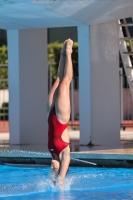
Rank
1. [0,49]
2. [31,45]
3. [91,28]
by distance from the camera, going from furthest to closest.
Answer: [0,49] → [31,45] → [91,28]

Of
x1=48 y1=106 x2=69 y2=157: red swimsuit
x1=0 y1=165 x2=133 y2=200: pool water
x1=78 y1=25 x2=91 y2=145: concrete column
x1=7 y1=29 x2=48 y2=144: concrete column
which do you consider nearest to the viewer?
x1=48 y1=106 x2=69 y2=157: red swimsuit

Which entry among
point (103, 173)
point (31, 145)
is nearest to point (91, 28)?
point (31, 145)

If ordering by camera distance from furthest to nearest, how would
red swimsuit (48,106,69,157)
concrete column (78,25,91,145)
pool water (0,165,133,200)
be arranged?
concrete column (78,25,91,145) < pool water (0,165,133,200) < red swimsuit (48,106,69,157)

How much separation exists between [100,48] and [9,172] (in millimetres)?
3699

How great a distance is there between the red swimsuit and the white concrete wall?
494 cm

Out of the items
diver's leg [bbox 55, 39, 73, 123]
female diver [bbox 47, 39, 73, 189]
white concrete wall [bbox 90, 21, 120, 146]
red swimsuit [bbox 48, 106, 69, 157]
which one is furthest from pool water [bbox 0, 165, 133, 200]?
white concrete wall [bbox 90, 21, 120, 146]

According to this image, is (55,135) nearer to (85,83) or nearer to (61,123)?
(61,123)

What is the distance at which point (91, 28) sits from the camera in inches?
484

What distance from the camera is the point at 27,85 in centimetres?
1321

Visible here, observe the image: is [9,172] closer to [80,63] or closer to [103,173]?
[103,173]

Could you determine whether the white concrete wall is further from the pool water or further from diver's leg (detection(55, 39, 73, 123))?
diver's leg (detection(55, 39, 73, 123))

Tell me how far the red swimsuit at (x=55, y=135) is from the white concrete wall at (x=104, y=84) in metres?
4.94

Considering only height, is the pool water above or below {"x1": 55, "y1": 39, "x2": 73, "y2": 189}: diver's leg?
below

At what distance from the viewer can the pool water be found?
751 cm
